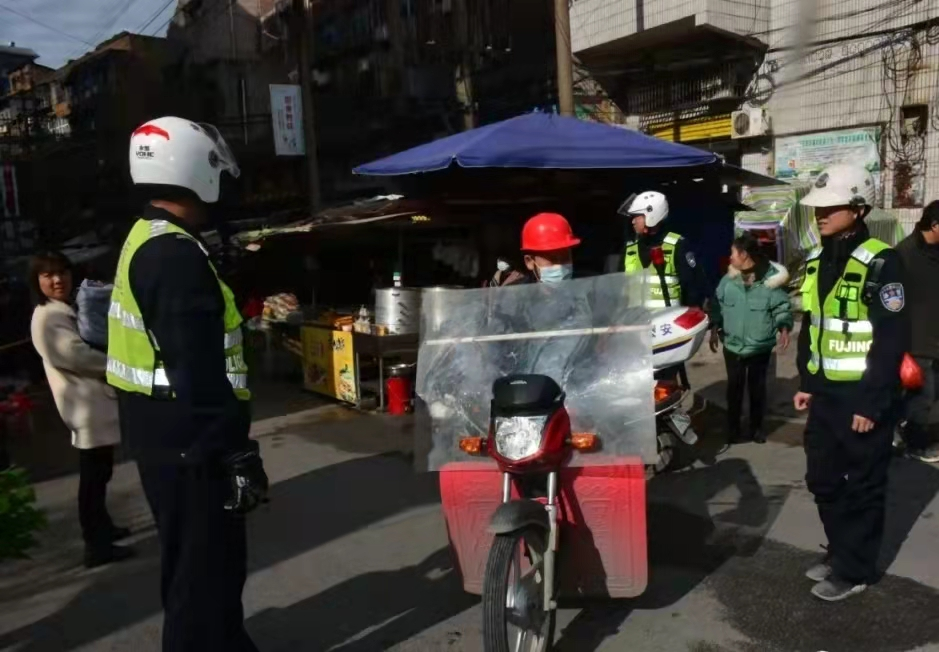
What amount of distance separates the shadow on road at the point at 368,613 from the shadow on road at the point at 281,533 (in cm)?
58

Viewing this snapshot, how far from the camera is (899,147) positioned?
35.1ft

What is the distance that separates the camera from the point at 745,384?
5.90m

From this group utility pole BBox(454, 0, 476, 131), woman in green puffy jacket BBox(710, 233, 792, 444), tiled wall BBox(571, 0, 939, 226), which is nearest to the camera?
woman in green puffy jacket BBox(710, 233, 792, 444)

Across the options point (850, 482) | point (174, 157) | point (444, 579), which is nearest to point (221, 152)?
point (174, 157)

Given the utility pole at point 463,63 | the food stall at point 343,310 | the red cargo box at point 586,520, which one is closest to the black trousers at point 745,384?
the food stall at point 343,310

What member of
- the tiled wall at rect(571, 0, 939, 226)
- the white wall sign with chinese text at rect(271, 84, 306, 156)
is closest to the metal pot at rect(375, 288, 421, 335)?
the tiled wall at rect(571, 0, 939, 226)

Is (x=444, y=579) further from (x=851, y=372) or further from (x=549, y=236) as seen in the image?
(x=851, y=372)

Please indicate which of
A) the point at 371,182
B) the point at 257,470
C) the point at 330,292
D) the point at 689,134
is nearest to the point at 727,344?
the point at 257,470

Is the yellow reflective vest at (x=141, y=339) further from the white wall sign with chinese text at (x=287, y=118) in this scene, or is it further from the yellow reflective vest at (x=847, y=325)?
the white wall sign with chinese text at (x=287, y=118)

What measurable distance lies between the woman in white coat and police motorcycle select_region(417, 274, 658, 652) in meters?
1.98

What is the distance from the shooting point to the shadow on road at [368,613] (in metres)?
3.29

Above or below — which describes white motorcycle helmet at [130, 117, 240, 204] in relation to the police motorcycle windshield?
above

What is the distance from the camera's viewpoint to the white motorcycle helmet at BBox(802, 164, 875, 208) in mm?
3270

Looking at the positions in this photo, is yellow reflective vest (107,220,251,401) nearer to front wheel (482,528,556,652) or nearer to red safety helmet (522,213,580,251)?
front wheel (482,528,556,652)
